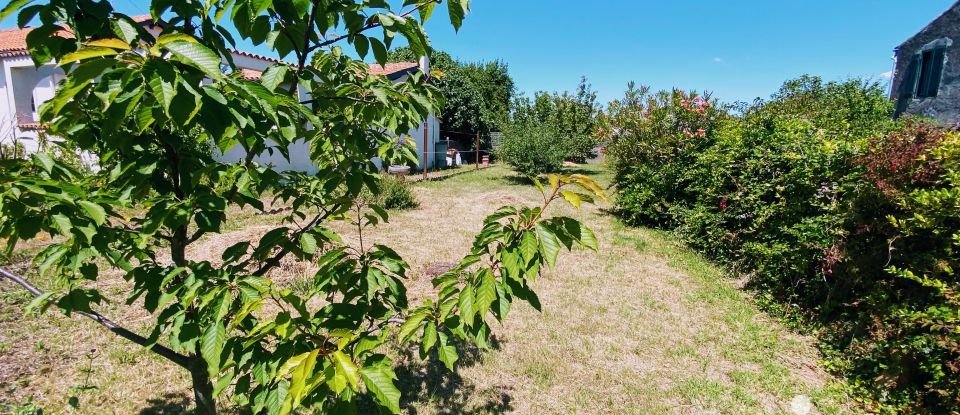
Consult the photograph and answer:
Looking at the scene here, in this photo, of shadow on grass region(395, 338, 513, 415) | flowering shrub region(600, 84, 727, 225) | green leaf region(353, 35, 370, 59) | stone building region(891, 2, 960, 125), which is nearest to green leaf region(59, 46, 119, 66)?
green leaf region(353, 35, 370, 59)

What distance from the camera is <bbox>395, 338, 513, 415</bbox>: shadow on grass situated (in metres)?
2.79

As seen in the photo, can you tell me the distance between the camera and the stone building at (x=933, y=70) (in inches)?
465

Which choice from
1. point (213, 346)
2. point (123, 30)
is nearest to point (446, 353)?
point (213, 346)

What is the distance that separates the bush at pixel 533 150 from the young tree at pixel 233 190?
12189mm

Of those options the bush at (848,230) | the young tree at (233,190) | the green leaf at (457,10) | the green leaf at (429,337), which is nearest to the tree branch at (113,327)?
the young tree at (233,190)

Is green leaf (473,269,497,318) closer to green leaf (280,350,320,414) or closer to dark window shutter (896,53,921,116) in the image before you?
green leaf (280,350,320,414)

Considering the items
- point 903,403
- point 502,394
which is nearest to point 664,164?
point 903,403

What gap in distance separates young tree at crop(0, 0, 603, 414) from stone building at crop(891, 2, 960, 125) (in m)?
16.4

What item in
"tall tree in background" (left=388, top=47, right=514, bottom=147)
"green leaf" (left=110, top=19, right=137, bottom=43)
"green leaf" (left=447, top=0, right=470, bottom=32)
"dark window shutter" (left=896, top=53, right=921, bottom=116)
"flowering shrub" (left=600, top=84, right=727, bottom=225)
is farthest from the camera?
"tall tree in background" (left=388, top=47, right=514, bottom=147)

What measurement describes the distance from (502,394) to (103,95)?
2.73m

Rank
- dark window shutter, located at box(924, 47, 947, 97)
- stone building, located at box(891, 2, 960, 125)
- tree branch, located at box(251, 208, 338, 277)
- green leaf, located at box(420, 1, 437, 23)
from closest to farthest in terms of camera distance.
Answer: green leaf, located at box(420, 1, 437, 23), tree branch, located at box(251, 208, 338, 277), stone building, located at box(891, 2, 960, 125), dark window shutter, located at box(924, 47, 947, 97)

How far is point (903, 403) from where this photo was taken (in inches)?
111

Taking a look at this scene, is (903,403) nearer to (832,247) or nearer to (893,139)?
(832,247)

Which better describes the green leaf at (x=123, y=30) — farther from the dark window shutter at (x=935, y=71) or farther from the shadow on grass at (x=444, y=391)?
the dark window shutter at (x=935, y=71)
